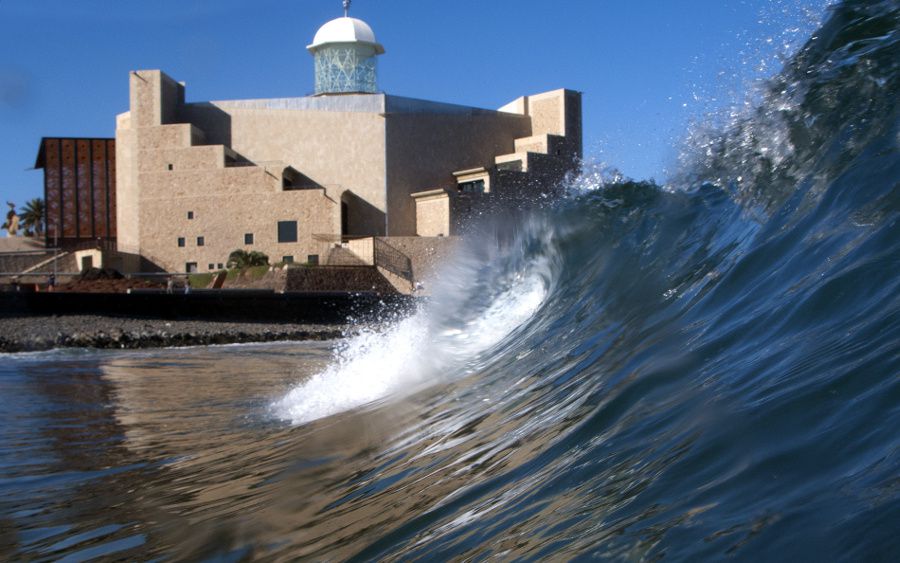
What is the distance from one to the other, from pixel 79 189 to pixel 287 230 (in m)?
14.5

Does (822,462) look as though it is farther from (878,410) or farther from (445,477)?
(445,477)

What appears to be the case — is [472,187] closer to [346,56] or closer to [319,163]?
[319,163]

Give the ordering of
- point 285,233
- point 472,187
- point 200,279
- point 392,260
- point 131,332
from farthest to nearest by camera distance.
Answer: point 472,187
point 285,233
point 392,260
point 200,279
point 131,332

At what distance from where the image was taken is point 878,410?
5.97 feet

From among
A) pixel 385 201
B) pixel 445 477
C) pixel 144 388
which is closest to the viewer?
pixel 445 477

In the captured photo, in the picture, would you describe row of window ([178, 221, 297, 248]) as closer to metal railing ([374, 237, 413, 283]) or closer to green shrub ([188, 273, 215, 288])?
green shrub ([188, 273, 215, 288])

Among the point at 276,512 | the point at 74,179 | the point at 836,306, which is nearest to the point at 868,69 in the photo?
the point at 836,306

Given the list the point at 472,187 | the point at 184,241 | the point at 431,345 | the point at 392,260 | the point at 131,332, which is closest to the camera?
the point at 431,345

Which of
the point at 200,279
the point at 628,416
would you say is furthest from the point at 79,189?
the point at 628,416

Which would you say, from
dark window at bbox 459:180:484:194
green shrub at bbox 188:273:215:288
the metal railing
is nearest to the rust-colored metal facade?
green shrub at bbox 188:273:215:288

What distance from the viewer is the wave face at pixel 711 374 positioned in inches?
66.6

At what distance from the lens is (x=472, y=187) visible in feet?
140

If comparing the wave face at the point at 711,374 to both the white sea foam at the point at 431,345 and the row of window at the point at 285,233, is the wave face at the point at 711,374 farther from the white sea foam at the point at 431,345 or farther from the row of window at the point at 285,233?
the row of window at the point at 285,233

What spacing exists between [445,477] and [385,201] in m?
39.2
